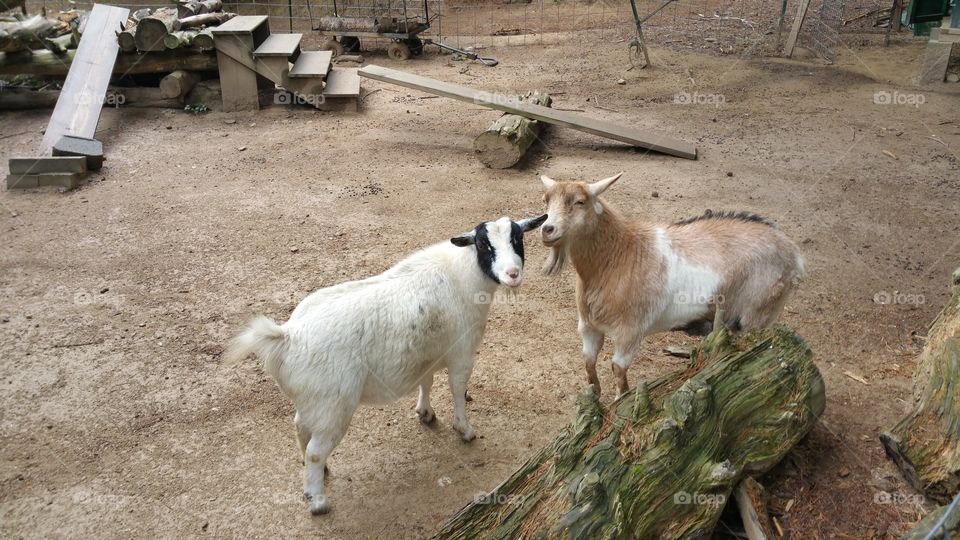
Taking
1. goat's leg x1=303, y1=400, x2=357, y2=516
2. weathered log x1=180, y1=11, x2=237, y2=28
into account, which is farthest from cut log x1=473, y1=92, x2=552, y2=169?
weathered log x1=180, y1=11, x2=237, y2=28

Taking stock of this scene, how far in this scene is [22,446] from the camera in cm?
482

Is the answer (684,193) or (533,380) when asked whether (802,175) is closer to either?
(684,193)

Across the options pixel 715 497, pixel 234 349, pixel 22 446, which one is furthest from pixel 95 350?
pixel 715 497

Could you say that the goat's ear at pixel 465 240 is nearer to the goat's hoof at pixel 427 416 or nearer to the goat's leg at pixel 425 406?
the goat's leg at pixel 425 406

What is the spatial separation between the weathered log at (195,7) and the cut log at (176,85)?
6.12ft

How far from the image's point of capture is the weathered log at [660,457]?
11.3 feet

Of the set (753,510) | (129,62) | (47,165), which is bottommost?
(753,510)

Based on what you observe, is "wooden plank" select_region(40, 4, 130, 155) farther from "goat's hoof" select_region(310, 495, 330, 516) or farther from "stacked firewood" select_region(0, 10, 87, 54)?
"goat's hoof" select_region(310, 495, 330, 516)

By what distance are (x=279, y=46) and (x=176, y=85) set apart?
160cm

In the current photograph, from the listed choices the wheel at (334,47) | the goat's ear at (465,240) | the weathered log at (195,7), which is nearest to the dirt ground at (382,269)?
the goat's ear at (465,240)

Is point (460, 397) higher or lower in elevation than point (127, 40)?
lower

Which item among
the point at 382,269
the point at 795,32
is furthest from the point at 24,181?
the point at 795,32

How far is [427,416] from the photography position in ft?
16.7

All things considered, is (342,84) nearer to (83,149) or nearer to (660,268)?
(83,149)
